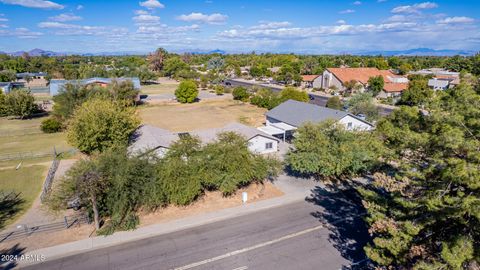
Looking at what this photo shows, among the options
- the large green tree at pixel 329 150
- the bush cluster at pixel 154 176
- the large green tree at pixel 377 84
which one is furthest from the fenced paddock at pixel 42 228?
the large green tree at pixel 377 84

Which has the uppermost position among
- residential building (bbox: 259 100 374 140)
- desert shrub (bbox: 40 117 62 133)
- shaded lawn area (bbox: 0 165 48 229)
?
residential building (bbox: 259 100 374 140)

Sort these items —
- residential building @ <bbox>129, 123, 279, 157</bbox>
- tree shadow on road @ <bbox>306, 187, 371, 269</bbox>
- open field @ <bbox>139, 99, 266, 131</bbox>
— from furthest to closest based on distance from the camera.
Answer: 1. open field @ <bbox>139, 99, 266, 131</bbox>
2. residential building @ <bbox>129, 123, 279, 157</bbox>
3. tree shadow on road @ <bbox>306, 187, 371, 269</bbox>

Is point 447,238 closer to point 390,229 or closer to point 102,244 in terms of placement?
point 390,229

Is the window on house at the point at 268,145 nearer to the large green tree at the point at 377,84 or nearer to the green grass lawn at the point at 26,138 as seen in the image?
the green grass lawn at the point at 26,138

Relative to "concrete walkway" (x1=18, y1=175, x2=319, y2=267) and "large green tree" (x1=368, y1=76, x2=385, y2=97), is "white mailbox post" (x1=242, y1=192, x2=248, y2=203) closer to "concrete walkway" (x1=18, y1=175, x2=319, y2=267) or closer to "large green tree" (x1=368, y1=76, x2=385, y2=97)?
"concrete walkway" (x1=18, y1=175, x2=319, y2=267)

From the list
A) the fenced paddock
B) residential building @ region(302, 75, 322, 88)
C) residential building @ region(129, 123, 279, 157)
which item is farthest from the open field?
residential building @ region(302, 75, 322, 88)

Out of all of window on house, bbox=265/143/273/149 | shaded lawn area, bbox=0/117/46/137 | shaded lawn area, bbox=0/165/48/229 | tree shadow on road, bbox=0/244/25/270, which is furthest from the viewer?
shaded lawn area, bbox=0/117/46/137

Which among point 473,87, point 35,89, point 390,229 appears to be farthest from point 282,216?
point 35,89
